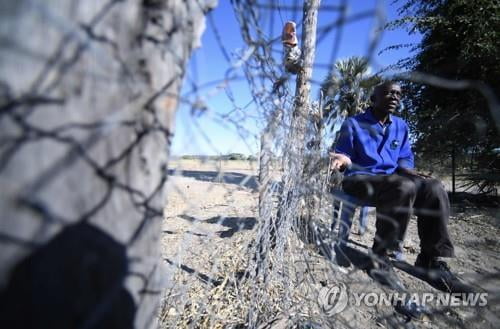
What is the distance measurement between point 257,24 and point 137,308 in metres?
0.89

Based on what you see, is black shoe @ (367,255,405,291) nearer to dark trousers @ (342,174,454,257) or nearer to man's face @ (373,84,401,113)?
dark trousers @ (342,174,454,257)

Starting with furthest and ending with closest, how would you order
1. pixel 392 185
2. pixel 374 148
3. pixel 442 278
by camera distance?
pixel 374 148, pixel 392 185, pixel 442 278

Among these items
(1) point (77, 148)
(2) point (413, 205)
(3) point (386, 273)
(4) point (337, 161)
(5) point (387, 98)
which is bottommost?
(3) point (386, 273)

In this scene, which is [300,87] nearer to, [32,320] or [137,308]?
[137,308]

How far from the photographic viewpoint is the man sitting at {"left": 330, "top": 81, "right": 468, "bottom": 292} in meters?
2.31

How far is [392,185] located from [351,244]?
1261 millimetres

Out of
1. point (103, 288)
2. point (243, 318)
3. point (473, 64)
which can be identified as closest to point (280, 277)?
point (243, 318)

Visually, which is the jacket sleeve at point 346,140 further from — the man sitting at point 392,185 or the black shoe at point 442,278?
the black shoe at point 442,278

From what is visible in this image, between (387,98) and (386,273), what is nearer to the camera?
(386,273)

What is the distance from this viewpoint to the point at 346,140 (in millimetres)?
2695

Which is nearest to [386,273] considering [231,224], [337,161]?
[337,161]

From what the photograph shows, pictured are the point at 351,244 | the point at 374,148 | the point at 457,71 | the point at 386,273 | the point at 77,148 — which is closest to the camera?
the point at 77,148

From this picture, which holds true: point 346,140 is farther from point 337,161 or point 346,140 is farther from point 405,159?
point 337,161

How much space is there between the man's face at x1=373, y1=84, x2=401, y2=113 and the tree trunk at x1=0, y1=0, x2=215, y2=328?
259cm
